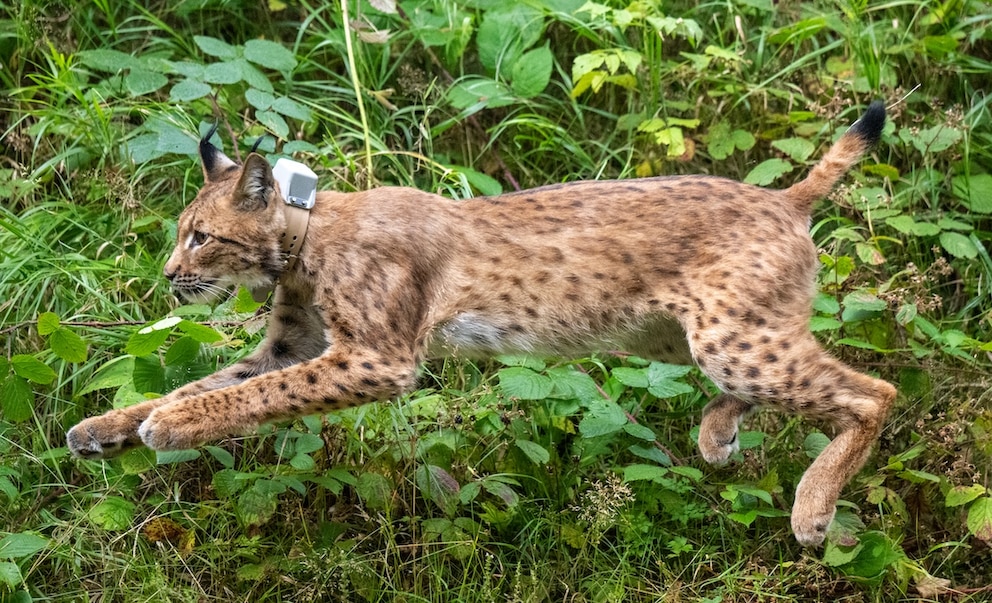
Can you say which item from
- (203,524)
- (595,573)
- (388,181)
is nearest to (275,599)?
(203,524)

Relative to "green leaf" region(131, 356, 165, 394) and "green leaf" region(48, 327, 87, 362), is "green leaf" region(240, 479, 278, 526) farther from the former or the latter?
"green leaf" region(48, 327, 87, 362)

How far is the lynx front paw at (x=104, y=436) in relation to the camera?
15.8 ft

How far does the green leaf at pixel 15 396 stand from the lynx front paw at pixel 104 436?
24 centimetres

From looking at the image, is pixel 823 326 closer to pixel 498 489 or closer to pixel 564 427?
pixel 564 427

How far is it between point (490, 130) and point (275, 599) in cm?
295

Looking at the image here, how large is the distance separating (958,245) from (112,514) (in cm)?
391

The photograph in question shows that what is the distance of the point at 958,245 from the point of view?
6.28 meters

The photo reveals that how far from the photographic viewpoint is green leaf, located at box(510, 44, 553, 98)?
685cm

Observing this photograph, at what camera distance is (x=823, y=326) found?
5.70m

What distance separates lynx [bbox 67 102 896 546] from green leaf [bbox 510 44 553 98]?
58.4 inches

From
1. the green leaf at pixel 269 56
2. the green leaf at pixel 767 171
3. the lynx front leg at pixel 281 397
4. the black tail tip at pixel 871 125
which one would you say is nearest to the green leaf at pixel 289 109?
the green leaf at pixel 269 56

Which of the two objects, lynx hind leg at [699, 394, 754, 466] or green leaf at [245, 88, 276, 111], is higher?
green leaf at [245, 88, 276, 111]

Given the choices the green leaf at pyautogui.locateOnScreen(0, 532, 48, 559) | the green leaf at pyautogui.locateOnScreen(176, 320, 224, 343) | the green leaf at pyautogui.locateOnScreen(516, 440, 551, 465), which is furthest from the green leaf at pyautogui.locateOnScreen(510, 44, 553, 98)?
the green leaf at pyautogui.locateOnScreen(0, 532, 48, 559)

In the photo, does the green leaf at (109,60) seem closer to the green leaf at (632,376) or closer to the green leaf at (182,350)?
the green leaf at (182,350)
